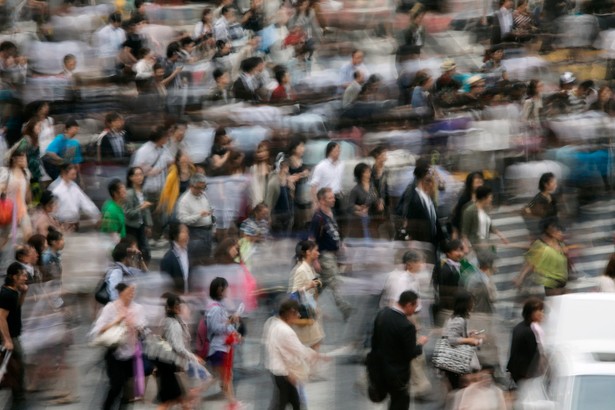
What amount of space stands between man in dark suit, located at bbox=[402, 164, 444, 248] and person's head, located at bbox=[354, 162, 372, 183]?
1.56ft

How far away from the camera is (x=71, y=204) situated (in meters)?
17.3

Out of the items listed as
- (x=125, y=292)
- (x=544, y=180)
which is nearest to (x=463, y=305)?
(x=125, y=292)

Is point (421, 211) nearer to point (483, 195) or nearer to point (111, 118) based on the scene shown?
point (483, 195)

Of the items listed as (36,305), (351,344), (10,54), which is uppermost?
(10,54)

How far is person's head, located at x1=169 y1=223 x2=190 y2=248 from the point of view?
15.6 metres

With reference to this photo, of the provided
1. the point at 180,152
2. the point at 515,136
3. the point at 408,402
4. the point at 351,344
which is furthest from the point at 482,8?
the point at 408,402

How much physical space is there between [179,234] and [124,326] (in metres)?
1.90

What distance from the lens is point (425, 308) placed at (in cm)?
1576

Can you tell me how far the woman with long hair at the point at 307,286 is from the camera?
1478 cm

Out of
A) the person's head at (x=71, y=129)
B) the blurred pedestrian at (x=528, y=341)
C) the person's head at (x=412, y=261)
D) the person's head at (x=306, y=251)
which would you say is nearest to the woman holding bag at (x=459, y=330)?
the blurred pedestrian at (x=528, y=341)

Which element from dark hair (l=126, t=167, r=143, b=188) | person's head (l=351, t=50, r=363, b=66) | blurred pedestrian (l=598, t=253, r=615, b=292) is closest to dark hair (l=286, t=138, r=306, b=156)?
dark hair (l=126, t=167, r=143, b=188)

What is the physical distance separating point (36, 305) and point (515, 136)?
25.4 feet

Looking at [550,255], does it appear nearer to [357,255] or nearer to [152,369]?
[357,255]

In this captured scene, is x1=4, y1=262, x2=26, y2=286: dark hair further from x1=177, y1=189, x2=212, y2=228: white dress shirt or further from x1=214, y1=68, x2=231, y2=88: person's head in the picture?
x1=214, y1=68, x2=231, y2=88: person's head
